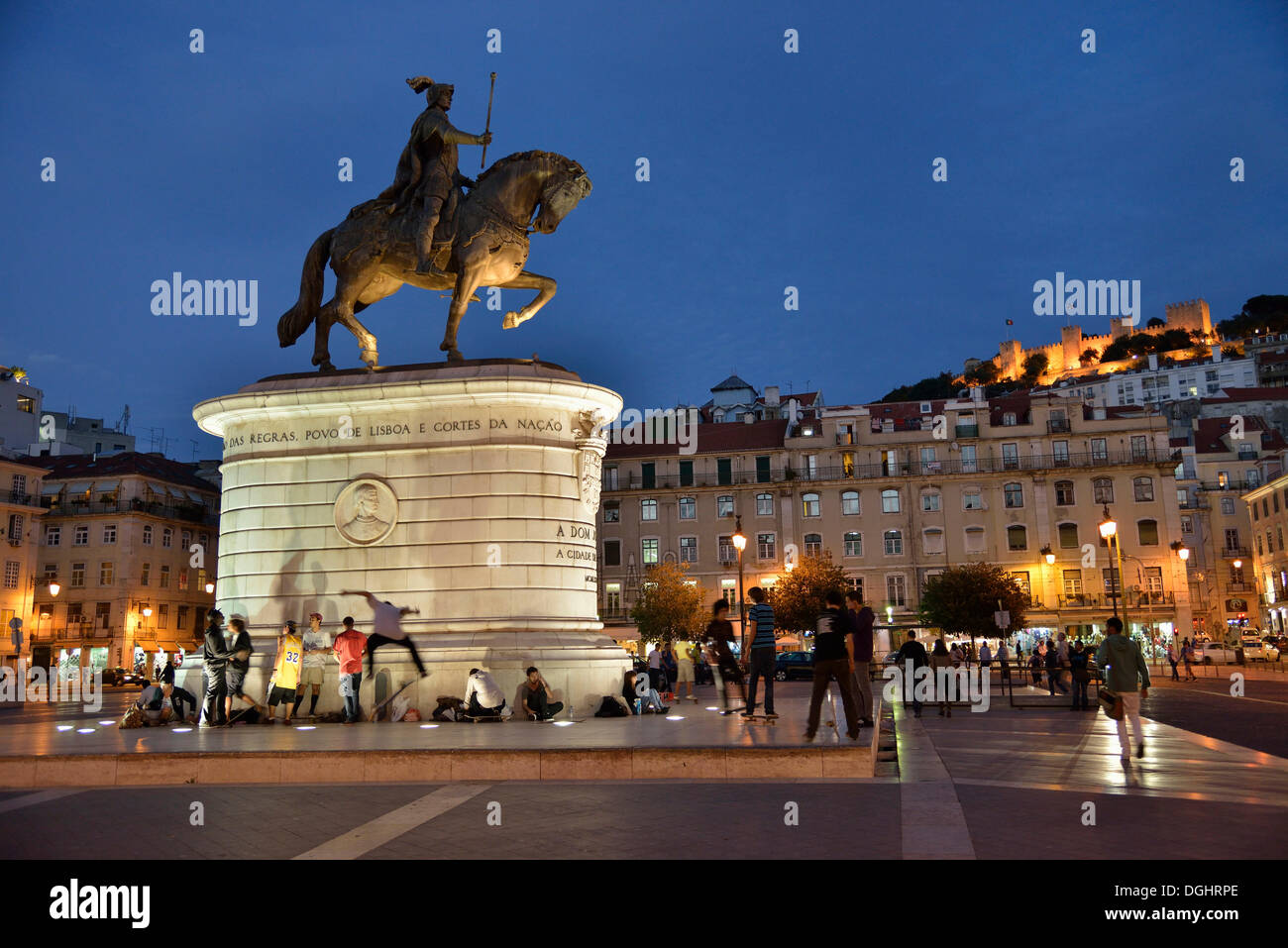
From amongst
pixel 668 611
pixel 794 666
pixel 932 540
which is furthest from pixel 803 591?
pixel 794 666

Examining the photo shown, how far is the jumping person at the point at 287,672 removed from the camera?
15398mm

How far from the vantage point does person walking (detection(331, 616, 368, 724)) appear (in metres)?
15.3

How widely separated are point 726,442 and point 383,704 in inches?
2331

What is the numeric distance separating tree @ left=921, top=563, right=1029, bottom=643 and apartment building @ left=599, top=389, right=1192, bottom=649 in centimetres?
894

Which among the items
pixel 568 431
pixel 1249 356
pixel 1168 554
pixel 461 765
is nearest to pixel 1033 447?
pixel 1168 554

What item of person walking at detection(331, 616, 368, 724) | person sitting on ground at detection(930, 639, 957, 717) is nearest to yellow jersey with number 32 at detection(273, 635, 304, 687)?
person walking at detection(331, 616, 368, 724)

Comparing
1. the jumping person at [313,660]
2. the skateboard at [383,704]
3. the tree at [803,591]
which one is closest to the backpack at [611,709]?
the skateboard at [383,704]

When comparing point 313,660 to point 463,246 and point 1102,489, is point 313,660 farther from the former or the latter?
point 1102,489

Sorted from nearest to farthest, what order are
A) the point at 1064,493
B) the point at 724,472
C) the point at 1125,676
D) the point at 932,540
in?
the point at 1125,676 → the point at 1064,493 → the point at 932,540 → the point at 724,472

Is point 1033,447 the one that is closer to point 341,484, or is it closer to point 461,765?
point 341,484

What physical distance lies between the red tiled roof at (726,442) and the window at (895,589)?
38.2ft

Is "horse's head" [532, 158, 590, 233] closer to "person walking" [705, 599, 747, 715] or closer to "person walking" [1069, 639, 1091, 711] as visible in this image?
"person walking" [705, 599, 747, 715]

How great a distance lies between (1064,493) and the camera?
68.2 meters

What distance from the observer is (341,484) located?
17.7 meters
